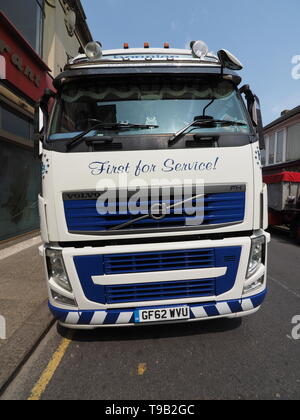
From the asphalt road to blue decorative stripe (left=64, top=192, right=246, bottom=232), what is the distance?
131 cm

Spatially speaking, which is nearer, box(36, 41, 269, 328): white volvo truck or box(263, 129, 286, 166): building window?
box(36, 41, 269, 328): white volvo truck

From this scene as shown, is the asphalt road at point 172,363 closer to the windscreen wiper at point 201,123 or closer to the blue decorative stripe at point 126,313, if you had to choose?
the blue decorative stripe at point 126,313

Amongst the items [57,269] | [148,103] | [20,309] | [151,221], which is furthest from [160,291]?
[20,309]

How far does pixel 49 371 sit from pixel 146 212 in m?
1.76

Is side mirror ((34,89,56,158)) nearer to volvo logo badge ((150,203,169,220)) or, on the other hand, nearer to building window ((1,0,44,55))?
volvo logo badge ((150,203,169,220))

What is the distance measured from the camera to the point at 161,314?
260 cm

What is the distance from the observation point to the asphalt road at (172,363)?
2.31 metres

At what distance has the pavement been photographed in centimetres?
270

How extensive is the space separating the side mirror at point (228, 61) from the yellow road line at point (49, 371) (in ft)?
11.4

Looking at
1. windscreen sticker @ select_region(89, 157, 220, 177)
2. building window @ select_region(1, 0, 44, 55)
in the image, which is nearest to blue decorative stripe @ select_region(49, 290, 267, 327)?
windscreen sticker @ select_region(89, 157, 220, 177)

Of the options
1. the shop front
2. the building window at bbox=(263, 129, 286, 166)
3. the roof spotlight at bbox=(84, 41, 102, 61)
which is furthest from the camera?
the building window at bbox=(263, 129, 286, 166)

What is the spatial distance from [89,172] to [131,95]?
1049mm

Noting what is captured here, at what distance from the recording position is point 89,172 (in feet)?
8.39

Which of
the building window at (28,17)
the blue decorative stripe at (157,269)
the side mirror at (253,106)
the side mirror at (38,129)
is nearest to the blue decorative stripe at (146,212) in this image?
the blue decorative stripe at (157,269)
